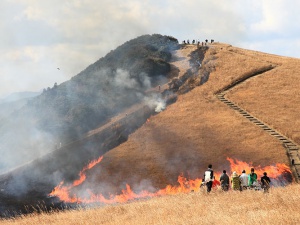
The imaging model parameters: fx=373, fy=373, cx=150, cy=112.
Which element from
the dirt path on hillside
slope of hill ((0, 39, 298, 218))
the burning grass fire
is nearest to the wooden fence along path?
the dirt path on hillside

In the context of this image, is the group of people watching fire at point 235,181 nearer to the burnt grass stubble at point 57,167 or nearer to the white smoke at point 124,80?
the burnt grass stubble at point 57,167

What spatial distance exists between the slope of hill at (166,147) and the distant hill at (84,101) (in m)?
4.77

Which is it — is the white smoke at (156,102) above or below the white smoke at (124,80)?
below

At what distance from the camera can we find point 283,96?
1767 inches

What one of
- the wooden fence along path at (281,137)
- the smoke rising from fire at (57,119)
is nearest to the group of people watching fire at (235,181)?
the wooden fence along path at (281,137)

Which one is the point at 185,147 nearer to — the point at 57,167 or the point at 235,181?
the point at 235,181

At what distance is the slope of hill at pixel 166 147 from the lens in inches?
1357

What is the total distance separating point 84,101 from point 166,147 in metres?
25.5

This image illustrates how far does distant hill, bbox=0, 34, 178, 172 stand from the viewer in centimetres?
5428

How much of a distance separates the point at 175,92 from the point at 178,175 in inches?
756

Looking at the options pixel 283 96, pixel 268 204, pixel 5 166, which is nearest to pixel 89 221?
pixel 268 204

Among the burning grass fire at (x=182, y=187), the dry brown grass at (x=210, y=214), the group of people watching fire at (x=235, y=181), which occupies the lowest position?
the burning grass fire at (x=182, y=187)

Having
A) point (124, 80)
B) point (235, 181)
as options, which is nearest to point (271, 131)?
point (235, 181)

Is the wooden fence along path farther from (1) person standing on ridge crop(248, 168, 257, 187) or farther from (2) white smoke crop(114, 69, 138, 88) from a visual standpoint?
(2) white smoke crop(114, 69, 138, 88)
